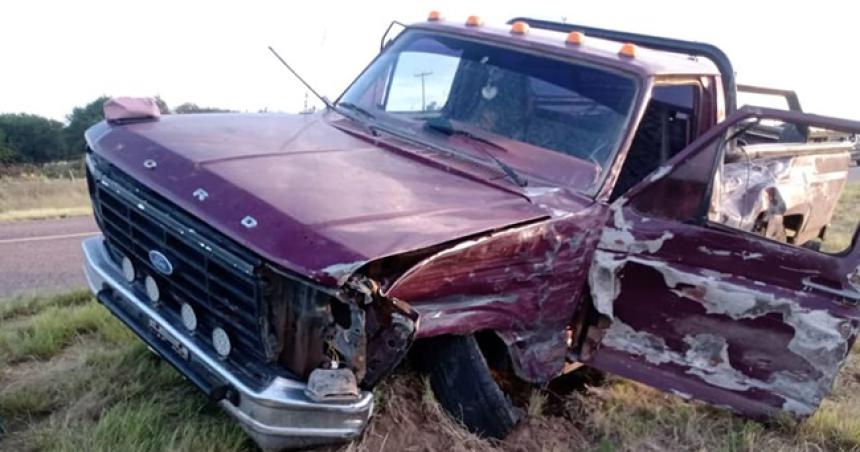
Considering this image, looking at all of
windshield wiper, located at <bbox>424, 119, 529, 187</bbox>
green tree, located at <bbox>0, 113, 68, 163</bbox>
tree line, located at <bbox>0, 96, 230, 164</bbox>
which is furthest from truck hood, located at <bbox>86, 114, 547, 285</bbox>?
green tree, located at <bbox>0, 113, 68, 163</bbox>

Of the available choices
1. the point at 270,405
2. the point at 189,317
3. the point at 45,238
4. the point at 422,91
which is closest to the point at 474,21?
the point at 422,91

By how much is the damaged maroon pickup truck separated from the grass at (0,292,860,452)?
205mm

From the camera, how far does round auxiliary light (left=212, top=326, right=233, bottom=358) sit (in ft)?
9.98

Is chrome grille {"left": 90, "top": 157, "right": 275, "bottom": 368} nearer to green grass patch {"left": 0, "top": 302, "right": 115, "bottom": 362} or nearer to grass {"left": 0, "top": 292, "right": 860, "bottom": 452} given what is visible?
grass {"left": 0, "top": 292, "right": 860, "bottom": 452}

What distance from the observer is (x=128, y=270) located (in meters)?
3.62

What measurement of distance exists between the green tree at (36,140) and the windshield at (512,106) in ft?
105

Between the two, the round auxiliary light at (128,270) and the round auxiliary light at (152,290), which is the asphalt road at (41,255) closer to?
the round auxiliary light at (128,270)

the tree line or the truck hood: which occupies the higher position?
the truck hood

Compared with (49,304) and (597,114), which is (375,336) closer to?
(597,114)

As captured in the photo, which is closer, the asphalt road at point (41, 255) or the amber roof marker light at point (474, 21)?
the amber roof marker light at point (474, 21)

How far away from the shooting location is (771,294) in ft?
12.0

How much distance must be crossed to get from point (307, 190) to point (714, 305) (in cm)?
195

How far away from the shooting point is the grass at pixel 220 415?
3.33 metres

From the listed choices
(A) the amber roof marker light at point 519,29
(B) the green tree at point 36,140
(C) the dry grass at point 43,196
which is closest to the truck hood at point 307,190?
(A) the amber roof marker light at point 519,29
